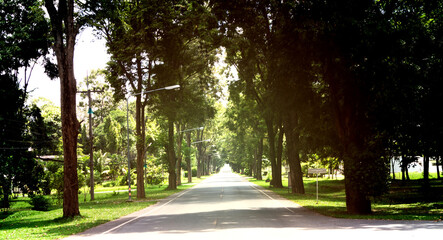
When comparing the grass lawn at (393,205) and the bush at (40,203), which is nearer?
the grass lawn at (393,205)

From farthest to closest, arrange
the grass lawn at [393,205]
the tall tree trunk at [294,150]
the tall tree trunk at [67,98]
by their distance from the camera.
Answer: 1. the tall tree trunk at [294,150]
2. the tall tree trunk at [67,98]
3. the grass lawn at [393,205]

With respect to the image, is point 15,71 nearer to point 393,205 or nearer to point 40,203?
point 40,203

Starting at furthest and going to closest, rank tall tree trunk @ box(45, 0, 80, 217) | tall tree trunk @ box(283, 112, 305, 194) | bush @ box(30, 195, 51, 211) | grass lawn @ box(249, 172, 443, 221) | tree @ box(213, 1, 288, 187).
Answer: tall tree trunk @ box(283, 112, 305, 194) < bush @ box(30, 195, 51, 211) < tree @ box(213, 1, 288, 187) < tall tree trunk @ box(45, 0, 80, 217) < grass lawn @ box(249, 172, 443, 221)

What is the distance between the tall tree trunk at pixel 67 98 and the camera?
19969mm

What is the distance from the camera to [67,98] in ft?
65.6

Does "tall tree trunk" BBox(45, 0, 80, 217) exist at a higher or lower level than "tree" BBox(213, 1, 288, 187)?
lower

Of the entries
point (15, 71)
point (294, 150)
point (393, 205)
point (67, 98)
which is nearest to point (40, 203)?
point (15, 71)

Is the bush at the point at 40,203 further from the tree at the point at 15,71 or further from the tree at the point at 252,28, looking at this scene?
the tree at the point at 252,28

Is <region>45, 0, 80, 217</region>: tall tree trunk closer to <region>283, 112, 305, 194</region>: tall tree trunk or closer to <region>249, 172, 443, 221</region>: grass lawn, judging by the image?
<region>249, 172, 443, 221</region>: grass lawn

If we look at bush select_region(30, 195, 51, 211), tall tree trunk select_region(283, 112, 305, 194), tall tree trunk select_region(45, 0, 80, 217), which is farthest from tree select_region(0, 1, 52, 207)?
tall tree trunk select_region(283, 112, 305, 194)

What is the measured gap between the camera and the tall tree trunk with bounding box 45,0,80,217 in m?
20.0

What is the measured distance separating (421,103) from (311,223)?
8882 mm

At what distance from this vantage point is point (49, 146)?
4441 centimetres

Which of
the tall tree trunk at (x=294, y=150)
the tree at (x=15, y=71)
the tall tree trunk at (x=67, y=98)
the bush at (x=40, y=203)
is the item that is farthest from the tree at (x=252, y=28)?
the bush at (x=40, y=203)
